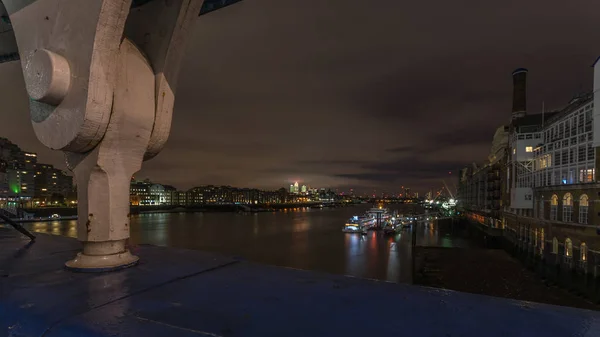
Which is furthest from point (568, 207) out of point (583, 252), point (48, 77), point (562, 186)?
point (48, 77)

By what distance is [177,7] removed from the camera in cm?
470

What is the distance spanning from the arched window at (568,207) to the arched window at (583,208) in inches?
76.7

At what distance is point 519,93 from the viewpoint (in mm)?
74938

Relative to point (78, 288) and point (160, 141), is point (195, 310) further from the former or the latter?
point (160, 141)

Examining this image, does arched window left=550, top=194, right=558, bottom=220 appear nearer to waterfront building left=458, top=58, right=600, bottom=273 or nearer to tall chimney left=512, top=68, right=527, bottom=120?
waterfront building left=458, top=58, right=600, bottom=273

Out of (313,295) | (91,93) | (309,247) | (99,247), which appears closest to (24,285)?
(99,247)

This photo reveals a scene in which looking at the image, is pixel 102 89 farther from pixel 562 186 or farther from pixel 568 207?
pixel 562 186

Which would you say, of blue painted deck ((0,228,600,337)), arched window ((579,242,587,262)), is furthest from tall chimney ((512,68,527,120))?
blue painted deck ((0,228,600,337))

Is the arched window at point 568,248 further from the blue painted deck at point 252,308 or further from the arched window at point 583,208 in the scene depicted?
the blue painted deck at point 252,308

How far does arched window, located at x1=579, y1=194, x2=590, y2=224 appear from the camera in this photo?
30253mm

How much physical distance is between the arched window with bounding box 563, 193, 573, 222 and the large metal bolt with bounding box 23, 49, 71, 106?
137 feet

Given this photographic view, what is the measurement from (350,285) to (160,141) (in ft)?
11.5

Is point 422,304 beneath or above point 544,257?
above

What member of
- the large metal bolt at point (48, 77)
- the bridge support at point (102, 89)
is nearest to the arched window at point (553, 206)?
the bridge support at point (102, 89)
